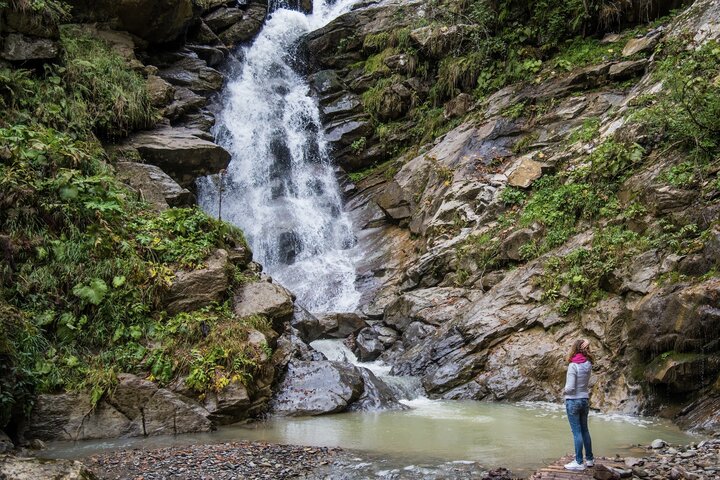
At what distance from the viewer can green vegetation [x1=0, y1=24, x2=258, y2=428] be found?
29.9ft

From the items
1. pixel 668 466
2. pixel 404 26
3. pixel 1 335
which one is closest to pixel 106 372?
pixel 1 335

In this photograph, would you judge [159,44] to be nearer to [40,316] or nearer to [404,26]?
[404,26]

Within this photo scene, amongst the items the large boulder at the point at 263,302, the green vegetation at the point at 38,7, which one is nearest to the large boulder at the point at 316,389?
the large boulder at the point at 263,302

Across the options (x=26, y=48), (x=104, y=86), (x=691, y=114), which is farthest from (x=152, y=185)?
(x=691, y=114)

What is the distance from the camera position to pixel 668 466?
5.93 meters

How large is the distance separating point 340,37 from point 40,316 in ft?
63.8

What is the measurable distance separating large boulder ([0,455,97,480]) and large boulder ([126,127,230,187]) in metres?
11.3

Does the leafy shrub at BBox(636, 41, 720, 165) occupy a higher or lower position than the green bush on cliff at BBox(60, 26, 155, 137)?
lower

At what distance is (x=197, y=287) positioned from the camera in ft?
36.0

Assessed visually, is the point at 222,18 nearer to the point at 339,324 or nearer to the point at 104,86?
the point at 104,86

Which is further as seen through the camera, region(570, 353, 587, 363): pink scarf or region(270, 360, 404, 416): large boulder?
region(270, 360, 404, 416): large boulder

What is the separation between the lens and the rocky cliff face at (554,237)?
385 inches

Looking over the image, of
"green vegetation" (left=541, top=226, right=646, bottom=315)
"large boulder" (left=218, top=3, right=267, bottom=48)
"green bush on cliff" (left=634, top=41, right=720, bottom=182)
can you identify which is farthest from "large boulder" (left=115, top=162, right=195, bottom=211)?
"large boulder" (left=218, top=3, right=267, bottom=48)

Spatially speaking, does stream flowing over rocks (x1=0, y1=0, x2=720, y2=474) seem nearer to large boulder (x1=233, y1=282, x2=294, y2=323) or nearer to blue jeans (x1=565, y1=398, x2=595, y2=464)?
large boulder (x1=233, y1=282, x2=294, y2=323)
